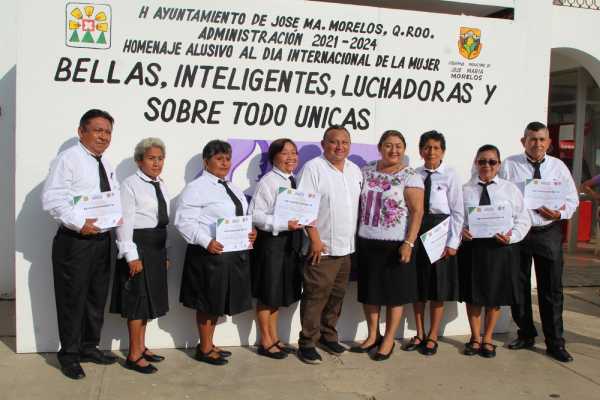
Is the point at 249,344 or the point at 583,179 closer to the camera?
the point at 249,344

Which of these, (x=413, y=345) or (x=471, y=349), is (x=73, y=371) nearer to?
(x=413, y=345)

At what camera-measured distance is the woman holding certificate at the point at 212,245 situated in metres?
4.27

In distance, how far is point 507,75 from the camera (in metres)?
5.41

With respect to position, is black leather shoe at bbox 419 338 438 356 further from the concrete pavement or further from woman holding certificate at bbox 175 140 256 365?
woman holding certificate at bbox 175 140 256 365

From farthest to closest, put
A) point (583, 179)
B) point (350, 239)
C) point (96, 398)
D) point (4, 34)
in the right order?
point (583, 179) < point (4, 34) < point (350, 239) < point (96, 398)

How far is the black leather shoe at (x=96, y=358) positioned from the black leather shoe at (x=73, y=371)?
240mm

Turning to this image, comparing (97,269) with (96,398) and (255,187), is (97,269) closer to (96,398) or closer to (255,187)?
(96,398)

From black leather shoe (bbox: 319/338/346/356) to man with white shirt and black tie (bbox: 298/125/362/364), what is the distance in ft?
0.66

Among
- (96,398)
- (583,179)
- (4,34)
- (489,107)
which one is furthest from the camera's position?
(583,179)

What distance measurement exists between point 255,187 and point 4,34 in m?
3.72

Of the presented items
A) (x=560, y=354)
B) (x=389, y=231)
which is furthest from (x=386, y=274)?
(x=560, y=354)

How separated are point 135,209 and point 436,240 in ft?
7.69

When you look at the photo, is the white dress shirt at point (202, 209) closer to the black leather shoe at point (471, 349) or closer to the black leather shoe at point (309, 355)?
the black leather shoe at point (309, 355)

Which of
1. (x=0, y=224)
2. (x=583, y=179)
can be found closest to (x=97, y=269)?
(x=0, y=224)
